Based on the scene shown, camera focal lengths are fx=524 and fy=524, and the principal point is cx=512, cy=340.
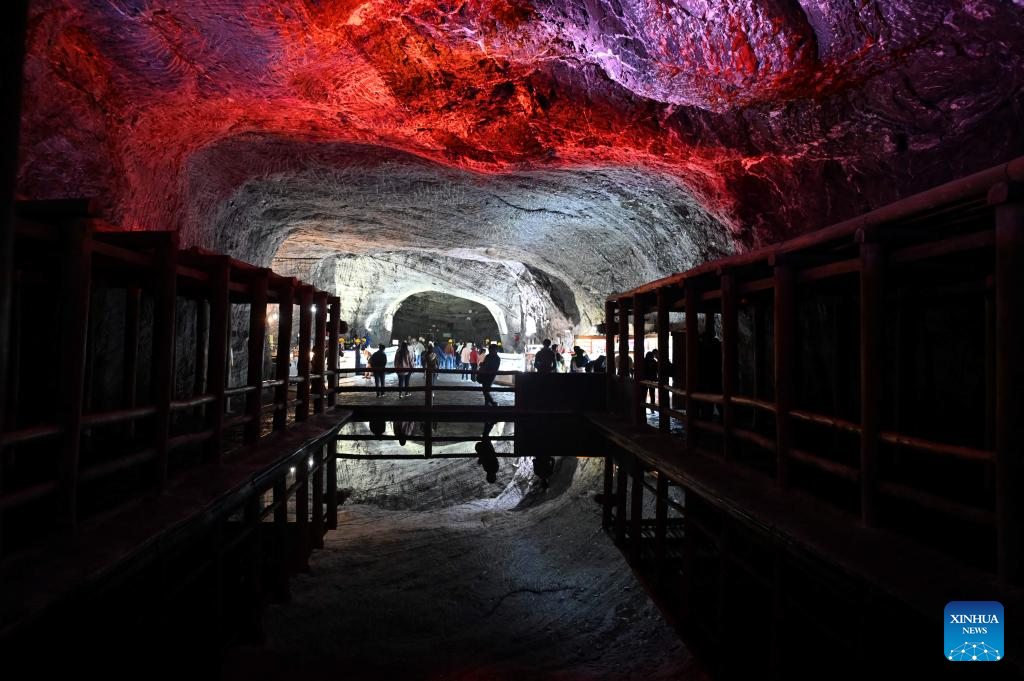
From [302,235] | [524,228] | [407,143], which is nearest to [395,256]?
[302,235]

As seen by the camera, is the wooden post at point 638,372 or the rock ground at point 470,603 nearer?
the rock ground at point 470,603

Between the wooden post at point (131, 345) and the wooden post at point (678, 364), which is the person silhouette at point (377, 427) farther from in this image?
the wooden post at point (678, 364)

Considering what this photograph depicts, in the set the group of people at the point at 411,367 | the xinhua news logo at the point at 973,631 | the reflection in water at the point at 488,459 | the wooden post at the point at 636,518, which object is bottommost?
the reflection in water at the point at 488,459

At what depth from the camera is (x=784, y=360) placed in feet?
15.6

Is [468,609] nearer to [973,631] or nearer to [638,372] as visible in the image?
[638,372]

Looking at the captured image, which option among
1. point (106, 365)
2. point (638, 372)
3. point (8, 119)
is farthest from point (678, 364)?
point (8, 119)

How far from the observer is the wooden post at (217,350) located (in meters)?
5.31

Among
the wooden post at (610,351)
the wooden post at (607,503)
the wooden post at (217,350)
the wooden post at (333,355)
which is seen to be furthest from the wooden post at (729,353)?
the wooden post at (333,355)

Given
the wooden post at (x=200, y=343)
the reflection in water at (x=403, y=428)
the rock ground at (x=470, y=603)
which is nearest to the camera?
the rock ground at (x=470, y=603)

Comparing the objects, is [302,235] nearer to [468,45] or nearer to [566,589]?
[468,45]

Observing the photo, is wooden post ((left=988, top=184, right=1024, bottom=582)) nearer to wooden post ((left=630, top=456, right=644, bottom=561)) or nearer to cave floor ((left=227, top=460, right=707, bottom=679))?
cave floor ((left=227, top=460, right=707, bottom=679))

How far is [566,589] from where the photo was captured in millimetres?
6645

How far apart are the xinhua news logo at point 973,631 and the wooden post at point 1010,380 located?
15.6 inches

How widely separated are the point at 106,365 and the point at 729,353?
7948mm
